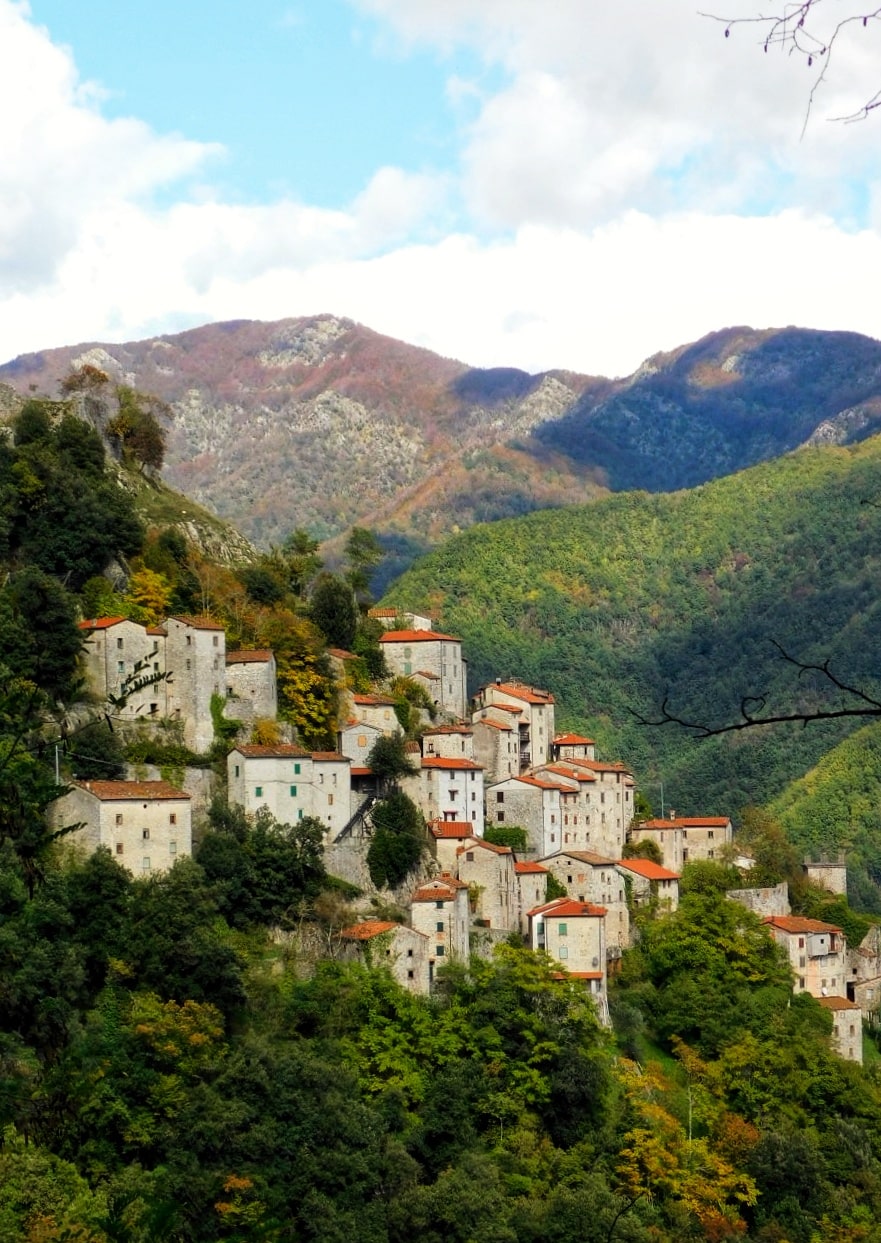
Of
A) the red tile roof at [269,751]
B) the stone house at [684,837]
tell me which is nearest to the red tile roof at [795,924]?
the stone house at [684,837]

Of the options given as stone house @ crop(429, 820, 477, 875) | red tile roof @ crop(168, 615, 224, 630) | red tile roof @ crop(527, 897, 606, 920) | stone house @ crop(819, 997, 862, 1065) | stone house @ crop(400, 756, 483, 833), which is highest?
red tile roof @ crop(168, 615, 224, 630)

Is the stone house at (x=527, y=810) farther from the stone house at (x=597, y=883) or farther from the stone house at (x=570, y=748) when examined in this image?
the stone house at (x=570, y=748)

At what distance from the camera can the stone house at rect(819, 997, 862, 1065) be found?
223 ft

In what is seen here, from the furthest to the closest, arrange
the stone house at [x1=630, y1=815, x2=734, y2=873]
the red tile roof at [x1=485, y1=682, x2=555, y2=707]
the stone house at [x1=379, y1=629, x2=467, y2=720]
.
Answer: the red tile roof at [x1=485, y1=682, x2=555, y2=707] → the stone house at [x1=630, y1=815, x2=734, y2=873] → the stone house at [x1=379, y1=629, x2=467, y2=720]

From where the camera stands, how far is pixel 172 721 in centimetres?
5722

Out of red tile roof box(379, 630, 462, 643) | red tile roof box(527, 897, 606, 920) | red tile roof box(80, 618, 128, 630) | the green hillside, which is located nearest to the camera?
red tile roof box(80, 618, 128, 630)

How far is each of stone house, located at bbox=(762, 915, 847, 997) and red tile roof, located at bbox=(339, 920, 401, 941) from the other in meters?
18.4

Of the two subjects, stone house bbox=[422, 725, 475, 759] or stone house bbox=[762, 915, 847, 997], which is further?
stone house bbox=[762, 915, 847, 997]

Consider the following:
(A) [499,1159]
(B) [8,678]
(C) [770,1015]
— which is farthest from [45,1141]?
(C) [770,1015]

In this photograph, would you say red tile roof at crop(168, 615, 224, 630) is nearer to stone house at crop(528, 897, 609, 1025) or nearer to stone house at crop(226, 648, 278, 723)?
stone house at crop(226, 648, 278, 723)

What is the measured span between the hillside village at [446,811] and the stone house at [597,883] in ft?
0.21

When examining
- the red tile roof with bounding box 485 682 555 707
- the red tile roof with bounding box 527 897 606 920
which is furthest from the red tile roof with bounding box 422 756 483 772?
the red tile roof with bounding box 485 682 555 707

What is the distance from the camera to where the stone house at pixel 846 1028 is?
67.9 metres

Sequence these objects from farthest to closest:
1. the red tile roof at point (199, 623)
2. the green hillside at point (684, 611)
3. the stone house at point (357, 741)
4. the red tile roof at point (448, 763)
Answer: the green hillside at point (684, 611), the red tile roof at point (448, 763), the stone house at point (357, 741), the red tile roof at point (199, 623)
